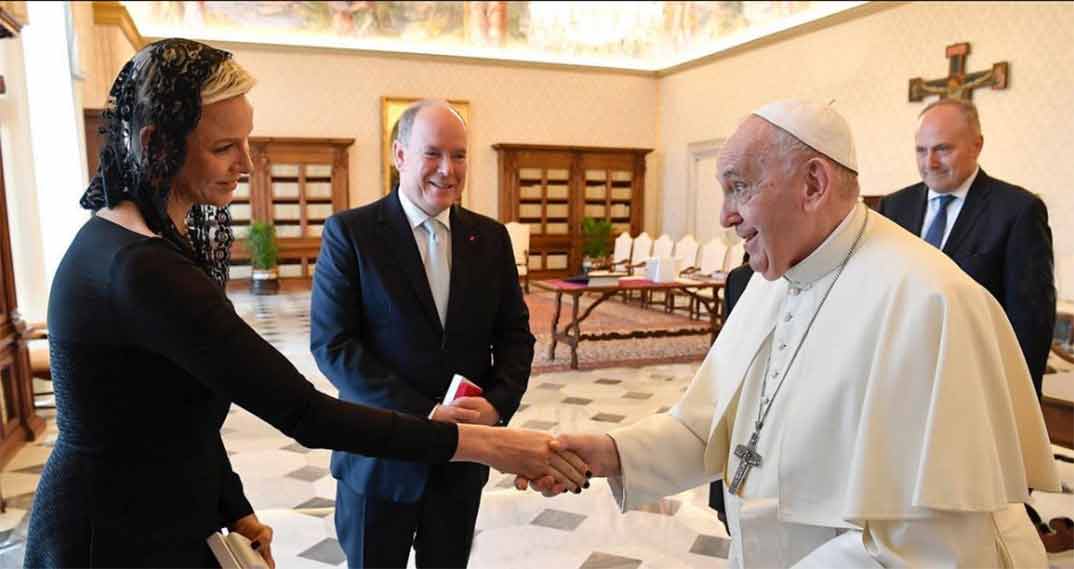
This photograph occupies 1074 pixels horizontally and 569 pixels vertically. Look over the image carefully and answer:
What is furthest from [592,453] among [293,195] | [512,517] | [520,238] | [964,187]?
[293,195]

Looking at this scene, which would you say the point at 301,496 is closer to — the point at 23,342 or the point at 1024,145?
the point at 23,342

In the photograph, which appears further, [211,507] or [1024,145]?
[1024,145]

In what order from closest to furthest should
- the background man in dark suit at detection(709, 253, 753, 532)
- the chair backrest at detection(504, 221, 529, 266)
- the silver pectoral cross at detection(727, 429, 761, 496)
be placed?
the silver pectoral cross at detection(727, 429, 761, 496)
the background man in dark suit at detection(709, 253, 753, 532)
the chair backrest at detection(504, 221, 529, 266)

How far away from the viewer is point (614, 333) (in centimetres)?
745

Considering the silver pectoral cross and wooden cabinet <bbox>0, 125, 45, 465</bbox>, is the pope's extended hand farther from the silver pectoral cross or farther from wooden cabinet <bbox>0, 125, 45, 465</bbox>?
wooden cabinet <bbox>0, 125, 45, 465</bbox>

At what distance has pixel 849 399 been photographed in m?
1.46

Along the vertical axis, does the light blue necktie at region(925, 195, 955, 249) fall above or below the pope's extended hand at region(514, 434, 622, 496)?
above

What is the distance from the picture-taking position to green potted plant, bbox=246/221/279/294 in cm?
1184

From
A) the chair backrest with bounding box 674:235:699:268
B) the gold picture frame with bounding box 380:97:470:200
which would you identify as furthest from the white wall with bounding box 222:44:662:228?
the chair backrest with bounding box 674:235:699:268

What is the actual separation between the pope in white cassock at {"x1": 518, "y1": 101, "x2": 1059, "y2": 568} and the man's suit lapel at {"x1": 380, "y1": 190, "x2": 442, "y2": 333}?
54 centimetres

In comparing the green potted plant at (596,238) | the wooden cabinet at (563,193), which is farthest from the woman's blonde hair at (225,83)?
the wooden cabinet at (563,193)

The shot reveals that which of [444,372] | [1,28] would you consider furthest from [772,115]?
[1,28]

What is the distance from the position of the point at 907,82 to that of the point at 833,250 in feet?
30.7

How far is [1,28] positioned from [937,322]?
4595mm
